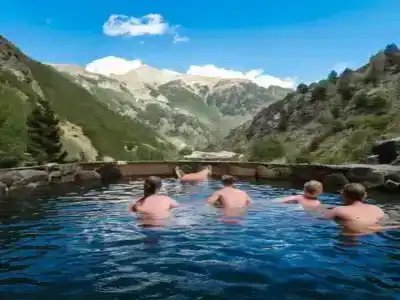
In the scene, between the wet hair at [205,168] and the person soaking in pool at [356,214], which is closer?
the person soaking in pool at [356,214]

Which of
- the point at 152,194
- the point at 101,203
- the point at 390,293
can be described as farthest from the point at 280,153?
the point at 390,293

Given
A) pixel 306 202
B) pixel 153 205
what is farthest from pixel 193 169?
pixel 153 205

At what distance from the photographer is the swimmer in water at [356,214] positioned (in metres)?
6.37

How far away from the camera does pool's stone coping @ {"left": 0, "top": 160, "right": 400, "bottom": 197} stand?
12.3 meters

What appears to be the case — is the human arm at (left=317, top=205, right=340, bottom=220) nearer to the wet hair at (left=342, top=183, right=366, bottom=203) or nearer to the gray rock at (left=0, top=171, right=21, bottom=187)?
the wet hair at (left=342, top=183, right=366, bottom=203)

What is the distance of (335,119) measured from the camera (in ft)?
93.9

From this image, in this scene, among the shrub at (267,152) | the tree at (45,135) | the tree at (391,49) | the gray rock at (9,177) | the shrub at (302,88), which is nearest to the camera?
the gray rock at (9,177)

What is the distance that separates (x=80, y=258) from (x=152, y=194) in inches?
113

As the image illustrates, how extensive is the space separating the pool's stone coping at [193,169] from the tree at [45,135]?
2.58 metres

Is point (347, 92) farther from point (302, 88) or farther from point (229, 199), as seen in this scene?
point (229, 199)

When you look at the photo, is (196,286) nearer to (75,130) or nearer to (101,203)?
(101,203)

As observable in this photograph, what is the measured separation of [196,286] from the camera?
3.92m

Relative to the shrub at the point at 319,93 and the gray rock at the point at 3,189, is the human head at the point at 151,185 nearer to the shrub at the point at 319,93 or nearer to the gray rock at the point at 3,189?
the gray rock at the point at 3,189

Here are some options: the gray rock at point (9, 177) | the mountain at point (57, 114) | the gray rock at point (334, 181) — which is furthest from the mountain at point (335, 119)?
the gray rock at point (9, 177)
